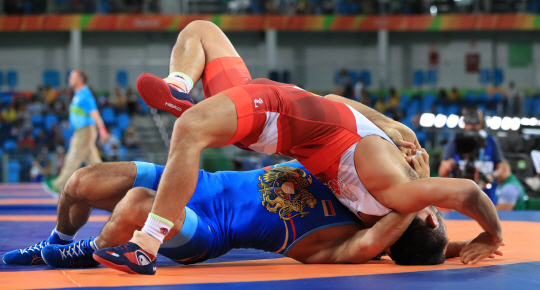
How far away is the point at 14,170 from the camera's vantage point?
42.7 feet

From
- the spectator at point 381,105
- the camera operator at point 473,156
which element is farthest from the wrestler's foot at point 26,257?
the spectator at point 381,105

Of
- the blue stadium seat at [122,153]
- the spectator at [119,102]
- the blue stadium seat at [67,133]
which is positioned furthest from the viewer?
the spectator at [119,102]

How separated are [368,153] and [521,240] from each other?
145 centimetres

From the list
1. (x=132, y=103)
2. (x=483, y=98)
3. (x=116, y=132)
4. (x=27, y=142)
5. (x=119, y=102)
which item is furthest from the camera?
(x=483, y=98)

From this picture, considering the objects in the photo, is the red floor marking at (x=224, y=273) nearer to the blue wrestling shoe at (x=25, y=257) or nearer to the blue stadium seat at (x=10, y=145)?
the blue wrestling shoe at (x=25, y=257)

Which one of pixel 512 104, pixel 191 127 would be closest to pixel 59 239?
pixel 191 127

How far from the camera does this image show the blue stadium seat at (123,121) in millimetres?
14706

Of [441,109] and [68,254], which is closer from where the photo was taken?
[68,254]

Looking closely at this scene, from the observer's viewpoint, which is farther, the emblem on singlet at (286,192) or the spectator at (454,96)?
the spectator at (454,96)

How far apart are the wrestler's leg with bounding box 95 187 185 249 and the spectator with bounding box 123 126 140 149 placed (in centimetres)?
1120

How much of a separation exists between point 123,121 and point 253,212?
41.8 ft

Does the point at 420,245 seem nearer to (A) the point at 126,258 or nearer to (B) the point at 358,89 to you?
(A) the point at 126,258

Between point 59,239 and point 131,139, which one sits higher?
point 59,239

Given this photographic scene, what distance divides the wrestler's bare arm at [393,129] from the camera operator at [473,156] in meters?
3.15
